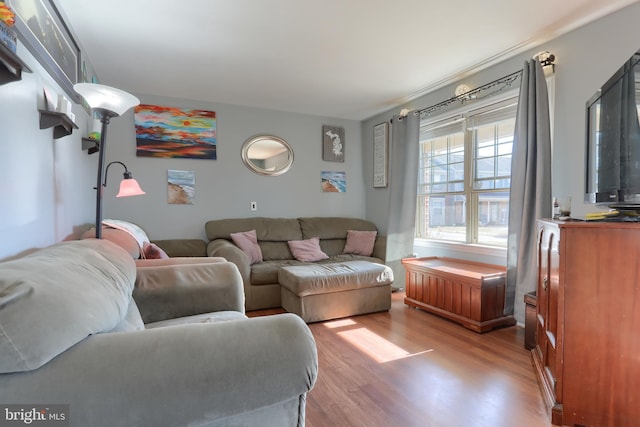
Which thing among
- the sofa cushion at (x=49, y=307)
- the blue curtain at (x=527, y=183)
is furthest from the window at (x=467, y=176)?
the sofa cushion at (x=49, y=307)

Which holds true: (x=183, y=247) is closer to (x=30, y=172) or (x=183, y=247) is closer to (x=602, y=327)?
(x=30, y=172)

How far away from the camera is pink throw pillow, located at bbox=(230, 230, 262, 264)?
133 inches

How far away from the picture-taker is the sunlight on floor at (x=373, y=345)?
2.10m

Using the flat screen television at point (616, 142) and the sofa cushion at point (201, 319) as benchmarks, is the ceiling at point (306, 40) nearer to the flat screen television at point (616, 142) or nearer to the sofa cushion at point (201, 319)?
the flat screen television at point (616, 142)

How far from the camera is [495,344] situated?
2.28 meters

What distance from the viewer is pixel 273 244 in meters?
3.77

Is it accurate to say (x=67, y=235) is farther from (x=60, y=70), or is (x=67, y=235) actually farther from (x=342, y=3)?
(x=342, y=3)

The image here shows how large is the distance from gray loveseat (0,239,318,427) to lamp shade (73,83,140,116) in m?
0.96

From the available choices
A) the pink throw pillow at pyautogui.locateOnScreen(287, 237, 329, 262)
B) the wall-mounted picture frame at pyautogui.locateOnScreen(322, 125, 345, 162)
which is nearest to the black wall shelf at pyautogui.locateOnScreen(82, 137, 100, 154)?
the pink throw pillow at pyautogui.locateOnScreen(287, 237, 329, 262)

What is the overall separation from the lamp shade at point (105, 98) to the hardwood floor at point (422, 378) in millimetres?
1866

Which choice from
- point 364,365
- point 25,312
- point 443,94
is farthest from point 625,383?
point 443,94

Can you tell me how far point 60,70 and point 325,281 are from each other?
2.37 m

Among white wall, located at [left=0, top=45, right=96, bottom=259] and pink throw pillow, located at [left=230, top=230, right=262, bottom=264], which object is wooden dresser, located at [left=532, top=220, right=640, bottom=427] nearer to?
white wall, located at [left=0, top=45, right=96, bottom=259]

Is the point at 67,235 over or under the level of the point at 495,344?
over
